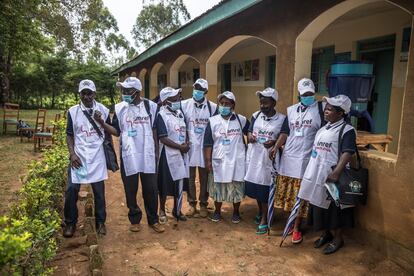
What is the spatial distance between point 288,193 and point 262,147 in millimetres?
627

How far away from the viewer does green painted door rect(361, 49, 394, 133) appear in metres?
6.48

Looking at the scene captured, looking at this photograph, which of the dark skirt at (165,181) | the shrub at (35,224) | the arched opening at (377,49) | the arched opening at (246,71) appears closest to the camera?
the shrub at (35,224)

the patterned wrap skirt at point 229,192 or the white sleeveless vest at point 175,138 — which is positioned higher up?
the white sleeveless vest at point 175,138

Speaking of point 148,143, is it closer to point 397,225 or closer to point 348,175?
point 348,175

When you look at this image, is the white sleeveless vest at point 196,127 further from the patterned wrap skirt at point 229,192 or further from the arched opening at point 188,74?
the arched opening at point 188,74

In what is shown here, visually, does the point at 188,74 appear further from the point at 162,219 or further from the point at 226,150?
the point at 162,219

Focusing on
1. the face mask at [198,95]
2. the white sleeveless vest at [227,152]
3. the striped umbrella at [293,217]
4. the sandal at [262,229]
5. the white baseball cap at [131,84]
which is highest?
the white baseball cap at [131,84]

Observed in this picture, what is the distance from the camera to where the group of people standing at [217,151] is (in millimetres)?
3516

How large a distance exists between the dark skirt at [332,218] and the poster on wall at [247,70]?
26.3 ft

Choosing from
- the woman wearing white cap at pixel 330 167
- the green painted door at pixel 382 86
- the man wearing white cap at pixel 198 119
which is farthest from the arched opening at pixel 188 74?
the woman wearing white cap at pixel 330 167

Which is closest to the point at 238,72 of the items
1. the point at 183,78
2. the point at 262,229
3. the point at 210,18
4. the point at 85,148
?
the point at 183,78

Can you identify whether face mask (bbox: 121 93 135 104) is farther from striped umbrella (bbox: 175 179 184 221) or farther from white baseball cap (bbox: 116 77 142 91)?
striped umbrella (bbox: 175 179 184 221)

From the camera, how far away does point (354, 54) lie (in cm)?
689

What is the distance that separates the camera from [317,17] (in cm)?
434
